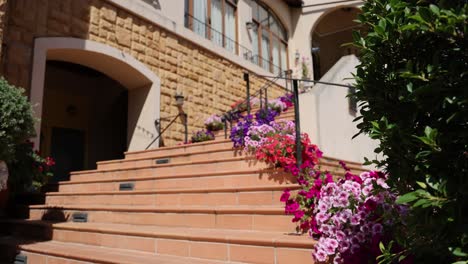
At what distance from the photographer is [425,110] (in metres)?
1.47

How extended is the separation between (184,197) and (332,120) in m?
3.28

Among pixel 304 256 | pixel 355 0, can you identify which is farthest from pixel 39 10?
pixel 355 0

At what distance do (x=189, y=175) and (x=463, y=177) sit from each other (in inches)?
138

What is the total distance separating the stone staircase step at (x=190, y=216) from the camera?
3137 millimetres

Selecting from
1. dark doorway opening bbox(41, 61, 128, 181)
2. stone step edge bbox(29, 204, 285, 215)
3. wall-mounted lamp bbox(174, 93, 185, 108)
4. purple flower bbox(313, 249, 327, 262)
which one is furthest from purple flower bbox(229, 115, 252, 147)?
dark doorway opening bbox(41, 61, 128, 181)

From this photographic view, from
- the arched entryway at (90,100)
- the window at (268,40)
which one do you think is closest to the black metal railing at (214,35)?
the window at (268,40)

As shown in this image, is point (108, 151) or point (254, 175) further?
point (108, 151)

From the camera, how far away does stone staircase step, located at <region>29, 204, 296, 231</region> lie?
314 cm

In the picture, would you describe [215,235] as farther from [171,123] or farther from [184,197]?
[171,123]

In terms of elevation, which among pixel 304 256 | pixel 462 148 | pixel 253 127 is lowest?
pixel 304 256

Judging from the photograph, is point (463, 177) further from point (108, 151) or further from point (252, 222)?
point (108, 151)

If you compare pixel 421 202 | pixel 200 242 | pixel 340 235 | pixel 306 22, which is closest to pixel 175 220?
pixel 200 242

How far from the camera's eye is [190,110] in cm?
855

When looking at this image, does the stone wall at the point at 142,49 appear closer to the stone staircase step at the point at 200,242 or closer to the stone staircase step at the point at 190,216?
the stone staircase step at the point at 190,216
